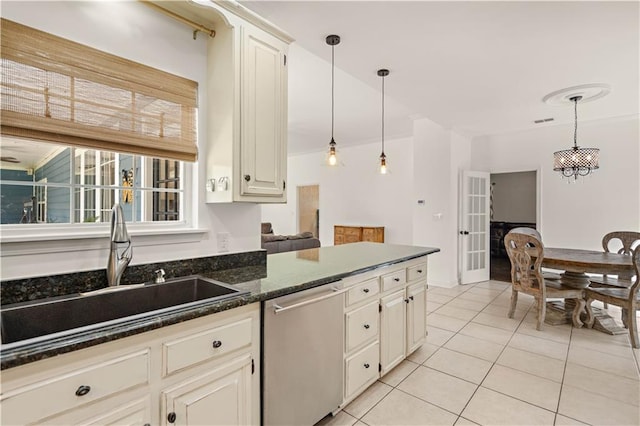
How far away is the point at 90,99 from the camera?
1544 millimetres

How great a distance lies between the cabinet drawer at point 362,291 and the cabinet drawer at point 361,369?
13.9 inches

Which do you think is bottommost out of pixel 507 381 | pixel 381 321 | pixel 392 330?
pixel 507 381

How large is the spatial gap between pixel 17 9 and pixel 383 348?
8.93ft

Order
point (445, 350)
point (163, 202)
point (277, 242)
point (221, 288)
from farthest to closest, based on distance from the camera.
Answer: point (277, 242) < point (445, 350) < point (163, 202) < point (221, 288)

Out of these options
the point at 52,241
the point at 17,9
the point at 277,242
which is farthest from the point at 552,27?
the point at 277,242

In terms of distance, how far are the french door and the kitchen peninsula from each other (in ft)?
12.5

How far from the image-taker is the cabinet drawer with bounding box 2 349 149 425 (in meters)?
0.89

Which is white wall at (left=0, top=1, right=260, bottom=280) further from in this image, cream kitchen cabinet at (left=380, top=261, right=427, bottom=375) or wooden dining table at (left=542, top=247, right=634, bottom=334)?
wooden dining table at (left=542, top=247, right=634, bottom=334)

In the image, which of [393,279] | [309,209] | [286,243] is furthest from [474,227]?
[309,209]

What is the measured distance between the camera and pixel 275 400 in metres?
1.55

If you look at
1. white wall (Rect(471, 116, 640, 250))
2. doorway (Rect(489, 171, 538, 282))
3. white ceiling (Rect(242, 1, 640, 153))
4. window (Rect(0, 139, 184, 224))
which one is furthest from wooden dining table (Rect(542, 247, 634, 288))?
doorway (Rect(489, 171, 538, 282))

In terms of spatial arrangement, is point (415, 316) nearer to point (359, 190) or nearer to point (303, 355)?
point (303, 355)

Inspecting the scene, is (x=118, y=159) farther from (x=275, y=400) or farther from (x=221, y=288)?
(x=275, y=400)

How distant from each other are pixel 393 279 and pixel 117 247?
1.78 m
